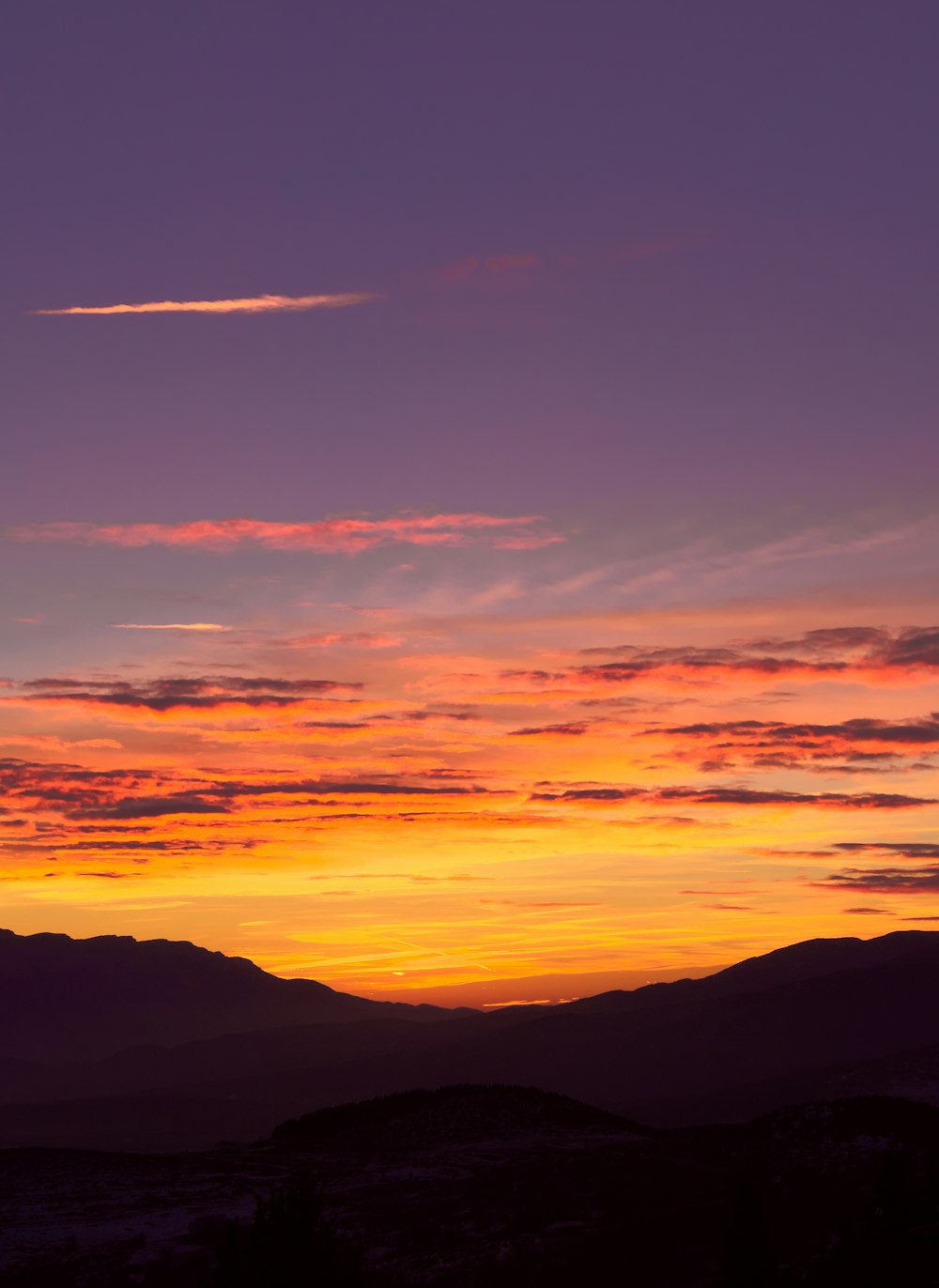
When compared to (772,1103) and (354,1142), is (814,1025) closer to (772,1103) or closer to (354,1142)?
(772,1103)

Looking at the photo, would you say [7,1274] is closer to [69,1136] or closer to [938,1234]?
[938,1234]

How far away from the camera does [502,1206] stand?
165ft

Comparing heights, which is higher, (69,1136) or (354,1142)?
(354,1142)

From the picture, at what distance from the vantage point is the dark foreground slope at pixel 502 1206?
35969mm

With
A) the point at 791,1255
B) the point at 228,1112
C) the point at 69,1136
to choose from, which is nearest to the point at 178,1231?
the point at 791,1255

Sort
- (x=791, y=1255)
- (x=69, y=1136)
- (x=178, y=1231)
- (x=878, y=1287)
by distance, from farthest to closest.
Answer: (x=69, y=1136), (x=178, y=1231), (x=791, y=1255), (x=878, y=1287)

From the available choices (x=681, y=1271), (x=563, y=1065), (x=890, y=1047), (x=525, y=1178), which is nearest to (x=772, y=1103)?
(x=890, y=1047)

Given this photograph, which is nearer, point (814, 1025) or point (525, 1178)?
point (525, 1178)

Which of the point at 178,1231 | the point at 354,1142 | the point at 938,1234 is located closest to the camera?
the point at 938,1234

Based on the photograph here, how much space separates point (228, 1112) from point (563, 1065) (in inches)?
2086

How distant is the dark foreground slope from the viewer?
3597 centimetres

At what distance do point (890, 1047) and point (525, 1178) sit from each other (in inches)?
5671

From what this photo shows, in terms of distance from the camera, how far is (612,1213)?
161 feet

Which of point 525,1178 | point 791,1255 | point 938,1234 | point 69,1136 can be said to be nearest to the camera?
point 938,1234
